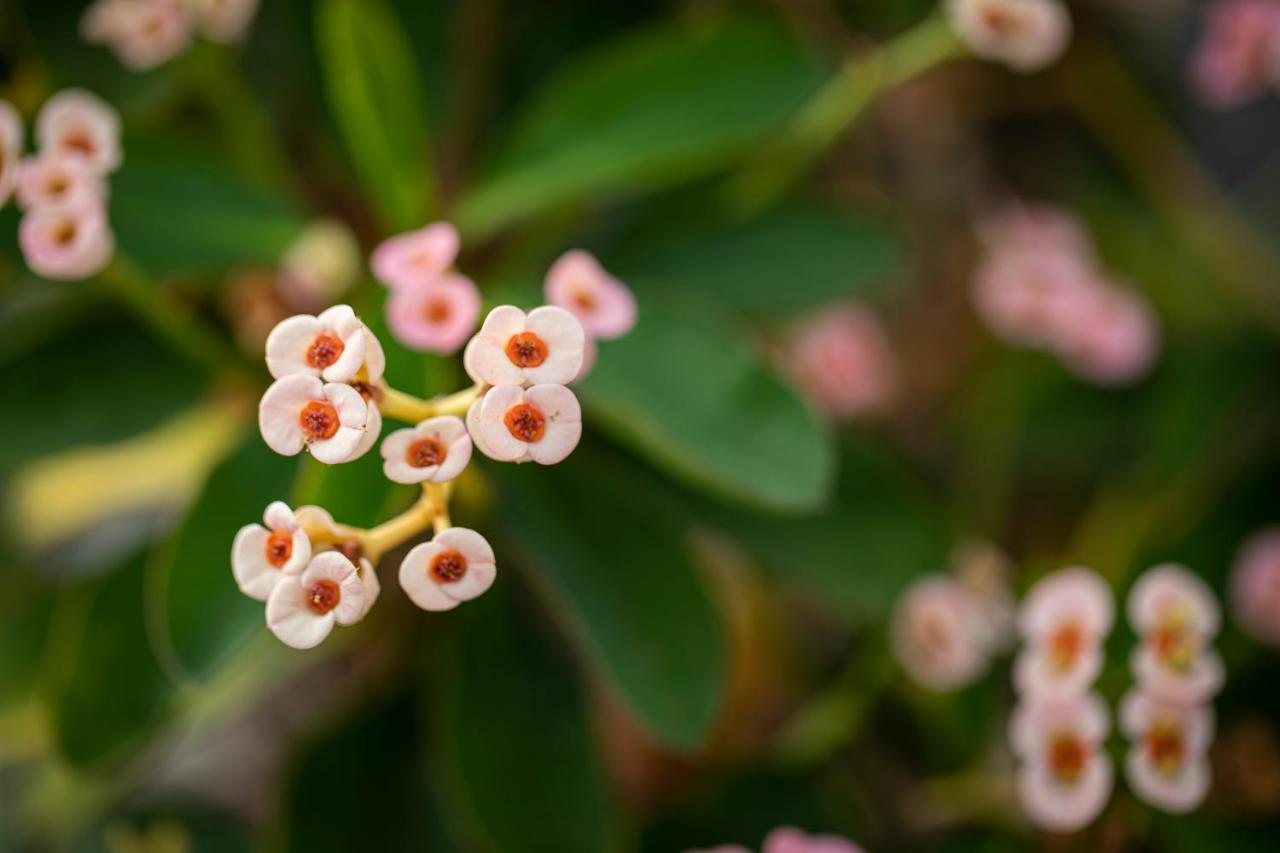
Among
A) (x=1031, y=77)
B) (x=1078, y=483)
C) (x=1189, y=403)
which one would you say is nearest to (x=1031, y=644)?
(x=1189, y=403)

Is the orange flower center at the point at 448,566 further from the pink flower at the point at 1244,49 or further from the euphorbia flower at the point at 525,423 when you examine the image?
the pink flower at the point at 1244,49

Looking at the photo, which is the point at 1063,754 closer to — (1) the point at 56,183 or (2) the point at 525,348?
(2) the point at 525,348

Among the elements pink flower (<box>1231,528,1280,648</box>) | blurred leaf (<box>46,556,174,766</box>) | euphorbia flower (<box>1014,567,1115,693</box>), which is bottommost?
pink flower (<box>1231,528,1280,648</box>)

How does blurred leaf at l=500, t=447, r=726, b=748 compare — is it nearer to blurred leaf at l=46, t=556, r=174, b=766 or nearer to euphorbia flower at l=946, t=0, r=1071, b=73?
blurred leaf at l=46, t=556, r=174, b=766

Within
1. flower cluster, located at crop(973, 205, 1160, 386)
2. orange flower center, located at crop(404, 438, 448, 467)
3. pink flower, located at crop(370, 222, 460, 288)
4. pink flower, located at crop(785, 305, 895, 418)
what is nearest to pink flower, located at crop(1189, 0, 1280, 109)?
flower cluster, located at crop(973, 205, 1160, 386)

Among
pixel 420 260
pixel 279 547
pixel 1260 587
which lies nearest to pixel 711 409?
pixel 420 260

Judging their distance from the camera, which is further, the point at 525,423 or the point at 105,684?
the point at 105,684

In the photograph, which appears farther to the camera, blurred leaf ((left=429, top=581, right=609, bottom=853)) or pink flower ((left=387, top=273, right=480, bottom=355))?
blurred leaf ((left=429, top=581, right=609, bottom=853))

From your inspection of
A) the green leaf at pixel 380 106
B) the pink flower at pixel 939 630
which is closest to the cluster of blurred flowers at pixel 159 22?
the green leaf at pixel 380 106
